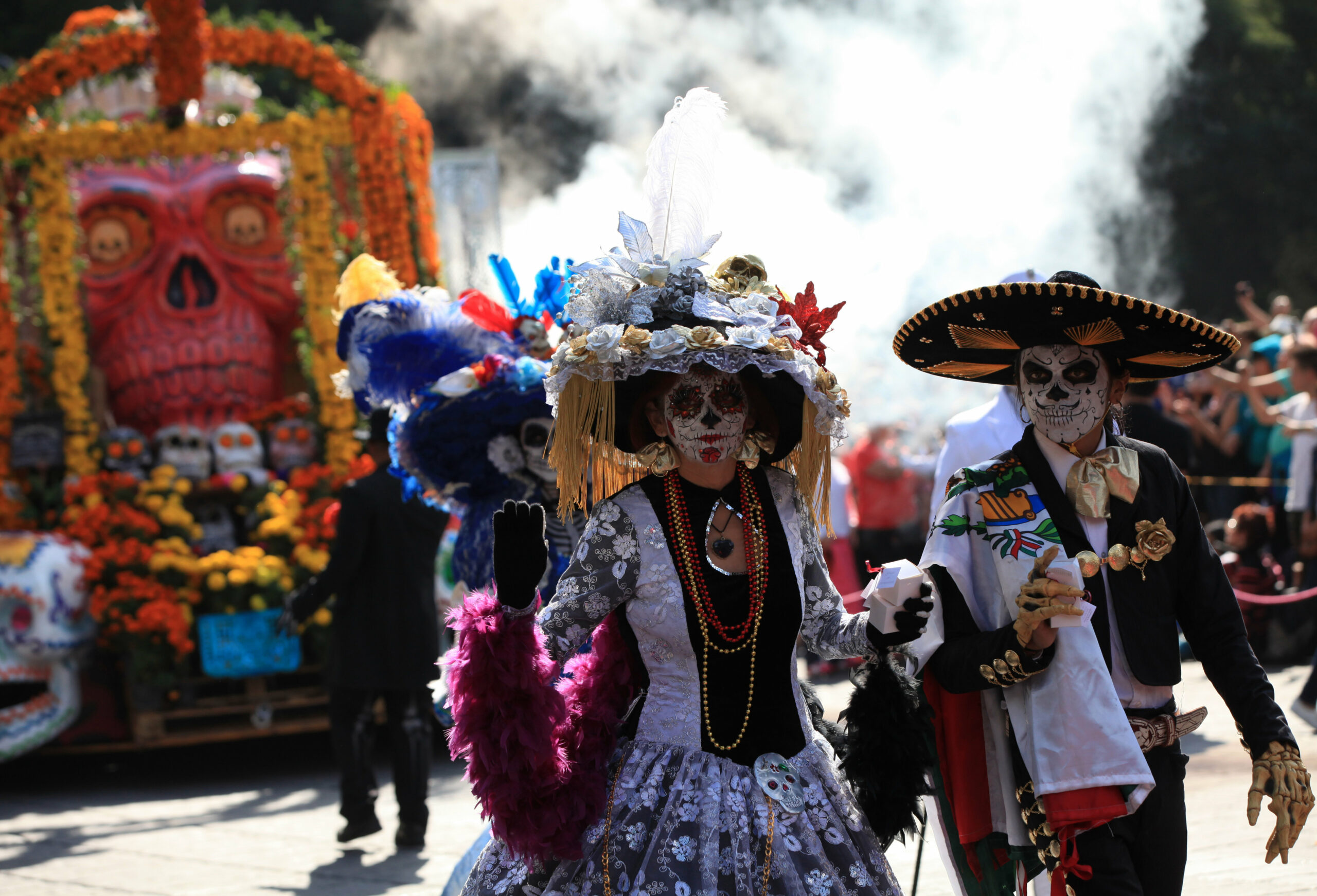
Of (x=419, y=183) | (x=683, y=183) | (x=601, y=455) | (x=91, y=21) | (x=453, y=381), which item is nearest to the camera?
(x=683, y=183)

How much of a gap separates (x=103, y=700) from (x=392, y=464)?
3.72 m

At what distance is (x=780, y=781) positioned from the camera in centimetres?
295

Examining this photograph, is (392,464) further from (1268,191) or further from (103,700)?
(1268,191)

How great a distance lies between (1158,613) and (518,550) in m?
1.44

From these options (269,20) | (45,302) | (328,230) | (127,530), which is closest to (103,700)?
(127,530)

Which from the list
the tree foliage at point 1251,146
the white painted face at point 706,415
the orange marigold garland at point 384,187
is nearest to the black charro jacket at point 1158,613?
the white painted face at point 706,415

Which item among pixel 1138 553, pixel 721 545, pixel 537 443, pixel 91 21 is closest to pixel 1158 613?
pixel 1138 553

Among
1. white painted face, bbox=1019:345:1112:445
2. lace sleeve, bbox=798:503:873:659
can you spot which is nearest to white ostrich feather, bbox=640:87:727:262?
lace sleeve, bbox=798:503:873:659

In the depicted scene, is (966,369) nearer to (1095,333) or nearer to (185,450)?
(1095,333)

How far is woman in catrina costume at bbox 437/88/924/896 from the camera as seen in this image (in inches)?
112

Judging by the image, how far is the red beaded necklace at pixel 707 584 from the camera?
3047mm

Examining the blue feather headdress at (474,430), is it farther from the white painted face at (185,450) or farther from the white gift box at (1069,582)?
the white painted face at (185,450)

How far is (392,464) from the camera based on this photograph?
504 cm

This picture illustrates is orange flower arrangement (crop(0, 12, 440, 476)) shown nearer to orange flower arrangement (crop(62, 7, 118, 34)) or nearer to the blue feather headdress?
orange flower arrangement (crop(62, 7, 118, 34))
